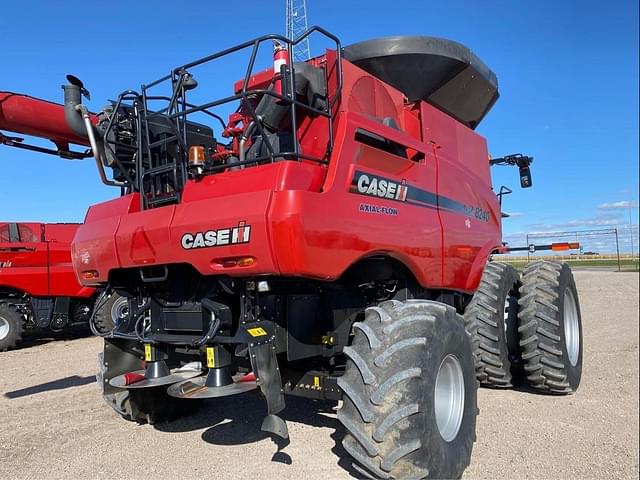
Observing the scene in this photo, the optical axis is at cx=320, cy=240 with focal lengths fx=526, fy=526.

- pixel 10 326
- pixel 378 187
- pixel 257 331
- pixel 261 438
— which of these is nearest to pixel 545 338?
pixel 378 187

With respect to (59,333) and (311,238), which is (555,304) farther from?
(59,333)

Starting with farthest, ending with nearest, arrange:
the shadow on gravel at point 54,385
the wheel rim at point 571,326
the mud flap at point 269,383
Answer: the shadow on gravel at point 54,385 < the wheel rim at point 571,326 < the mud flap at point 269,383

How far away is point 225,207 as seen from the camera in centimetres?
329

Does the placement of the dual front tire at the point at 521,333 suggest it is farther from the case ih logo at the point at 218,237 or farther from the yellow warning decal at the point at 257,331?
the case ih logo at the point at 218,237

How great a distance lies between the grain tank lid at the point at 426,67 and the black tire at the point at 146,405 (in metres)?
3.46

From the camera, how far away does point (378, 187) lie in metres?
3.70

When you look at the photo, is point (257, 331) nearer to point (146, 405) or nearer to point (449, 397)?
point (449, 397)

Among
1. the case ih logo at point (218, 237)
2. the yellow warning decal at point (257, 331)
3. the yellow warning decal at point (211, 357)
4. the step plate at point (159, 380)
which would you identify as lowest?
the step plate at point (159, 380)

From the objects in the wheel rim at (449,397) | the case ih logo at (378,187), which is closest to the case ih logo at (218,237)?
the case ih logo at (378,187)

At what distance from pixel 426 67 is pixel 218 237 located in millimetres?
2675

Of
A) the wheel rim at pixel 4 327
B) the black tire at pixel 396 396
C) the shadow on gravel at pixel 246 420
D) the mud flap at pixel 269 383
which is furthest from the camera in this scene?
the wheel rim at pixel 4 327

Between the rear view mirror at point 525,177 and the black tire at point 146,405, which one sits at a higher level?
the rear view mirror at point 525,177

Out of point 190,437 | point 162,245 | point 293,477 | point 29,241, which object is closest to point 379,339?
point 293,477

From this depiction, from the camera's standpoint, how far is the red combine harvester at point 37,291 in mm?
11062
